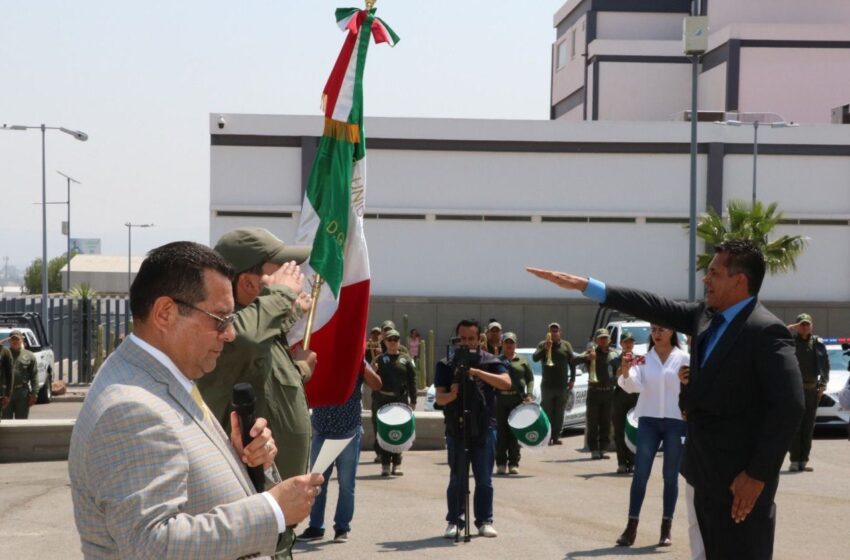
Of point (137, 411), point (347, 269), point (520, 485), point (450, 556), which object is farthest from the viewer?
point (520, 485)

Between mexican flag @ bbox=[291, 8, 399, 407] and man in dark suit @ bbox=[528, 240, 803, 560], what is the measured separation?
1109 mm

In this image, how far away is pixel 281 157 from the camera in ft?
140

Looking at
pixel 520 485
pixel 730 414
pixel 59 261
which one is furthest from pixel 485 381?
pixel 59 261

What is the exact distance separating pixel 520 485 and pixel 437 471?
134 cm

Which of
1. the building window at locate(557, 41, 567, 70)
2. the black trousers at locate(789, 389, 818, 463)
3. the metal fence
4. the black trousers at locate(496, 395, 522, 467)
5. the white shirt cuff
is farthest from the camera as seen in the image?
the building window at locate(557, 41, 567, 70)

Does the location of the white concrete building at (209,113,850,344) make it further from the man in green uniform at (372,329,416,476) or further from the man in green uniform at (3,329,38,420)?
the man in green uniform at (372,329,416,476)

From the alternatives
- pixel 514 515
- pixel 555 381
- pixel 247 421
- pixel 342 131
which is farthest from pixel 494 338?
pixel 247 421

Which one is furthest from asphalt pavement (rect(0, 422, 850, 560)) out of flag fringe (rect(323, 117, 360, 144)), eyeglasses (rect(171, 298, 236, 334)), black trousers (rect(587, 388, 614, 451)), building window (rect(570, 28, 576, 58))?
building window (rect(570, 28, 576, 58))

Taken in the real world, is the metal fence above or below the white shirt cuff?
below

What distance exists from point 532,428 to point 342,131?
706 cm

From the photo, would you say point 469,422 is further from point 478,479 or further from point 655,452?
point 655,452

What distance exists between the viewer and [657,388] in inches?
406

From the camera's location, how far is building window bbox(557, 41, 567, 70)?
3027 inches

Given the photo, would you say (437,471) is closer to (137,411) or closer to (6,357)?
(6,357)
